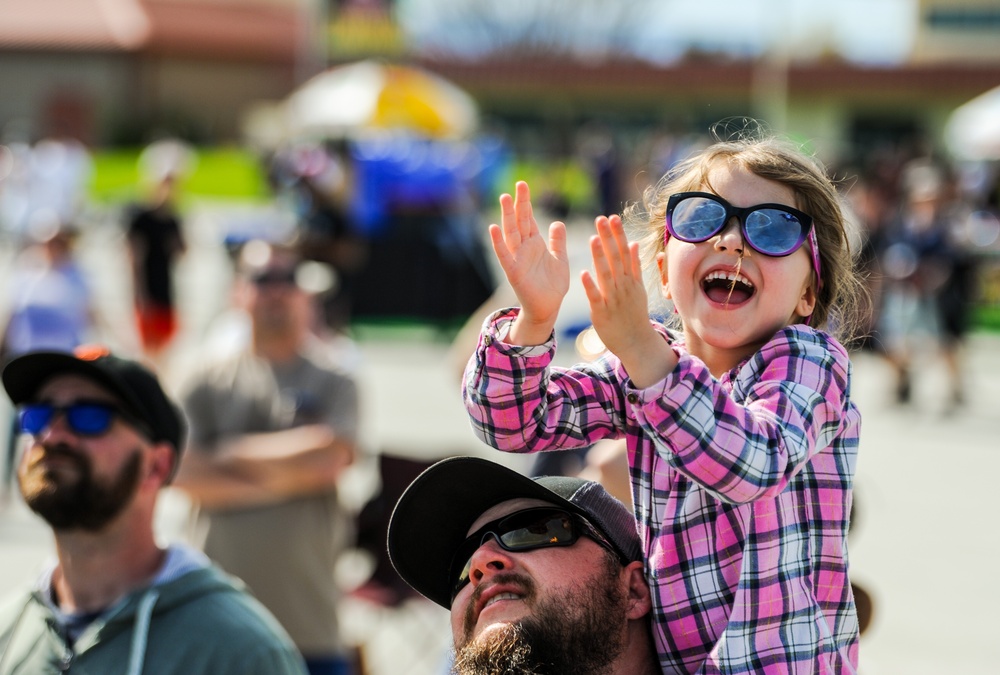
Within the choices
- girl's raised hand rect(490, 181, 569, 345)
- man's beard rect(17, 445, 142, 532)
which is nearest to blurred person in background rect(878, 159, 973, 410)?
man's beard rect(17, 445, 142, 532)

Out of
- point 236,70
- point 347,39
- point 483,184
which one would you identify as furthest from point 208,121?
point 483,184

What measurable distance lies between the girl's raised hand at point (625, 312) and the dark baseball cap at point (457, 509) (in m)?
0.36

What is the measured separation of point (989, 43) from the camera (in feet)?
176

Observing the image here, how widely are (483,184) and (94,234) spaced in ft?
39.6

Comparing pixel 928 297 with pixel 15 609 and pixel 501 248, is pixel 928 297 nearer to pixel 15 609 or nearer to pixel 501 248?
pixel 15 609

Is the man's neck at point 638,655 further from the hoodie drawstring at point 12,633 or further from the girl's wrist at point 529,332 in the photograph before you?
the hoodie drawstring at point 12,633

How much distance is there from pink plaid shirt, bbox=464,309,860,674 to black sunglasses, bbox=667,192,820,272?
13cm

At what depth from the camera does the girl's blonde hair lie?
6.32ft

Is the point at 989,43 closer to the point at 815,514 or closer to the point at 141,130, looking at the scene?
the point at 141,130

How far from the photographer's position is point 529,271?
184 cm

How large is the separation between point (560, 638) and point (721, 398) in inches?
17.8

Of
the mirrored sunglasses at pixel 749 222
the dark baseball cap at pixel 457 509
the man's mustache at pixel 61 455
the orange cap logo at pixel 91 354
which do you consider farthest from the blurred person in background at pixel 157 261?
the mirrored sunglasses at pixel 749 222

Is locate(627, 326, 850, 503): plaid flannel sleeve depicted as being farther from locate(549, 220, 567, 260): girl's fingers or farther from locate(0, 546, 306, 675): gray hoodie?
locate(0, 546, 306, 675): gray hoodie

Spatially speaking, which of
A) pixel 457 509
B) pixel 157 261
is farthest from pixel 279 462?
pixel 157 261
